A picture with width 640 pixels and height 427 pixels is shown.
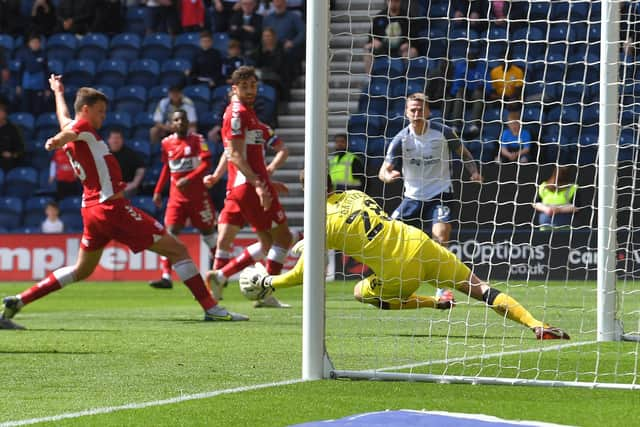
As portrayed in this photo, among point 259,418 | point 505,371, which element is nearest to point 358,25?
point 505,371

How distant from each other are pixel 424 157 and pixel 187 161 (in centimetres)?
652

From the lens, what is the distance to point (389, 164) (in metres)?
11.6

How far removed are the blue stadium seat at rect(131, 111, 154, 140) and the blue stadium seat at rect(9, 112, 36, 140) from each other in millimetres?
1869

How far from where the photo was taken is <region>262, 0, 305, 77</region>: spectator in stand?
2345 centimetres

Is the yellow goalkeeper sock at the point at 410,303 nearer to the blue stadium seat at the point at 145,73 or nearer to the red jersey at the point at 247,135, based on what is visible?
the red jersey at the point at 247,135

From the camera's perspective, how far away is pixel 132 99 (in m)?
23.9

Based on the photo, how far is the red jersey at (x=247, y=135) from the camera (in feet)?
42.4

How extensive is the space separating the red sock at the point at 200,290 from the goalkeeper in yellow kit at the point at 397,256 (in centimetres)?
223

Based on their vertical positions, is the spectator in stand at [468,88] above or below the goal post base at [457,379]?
above

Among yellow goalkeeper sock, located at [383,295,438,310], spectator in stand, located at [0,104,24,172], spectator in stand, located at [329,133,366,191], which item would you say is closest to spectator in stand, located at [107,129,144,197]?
spectator in stand, located at [0,104,24,172]

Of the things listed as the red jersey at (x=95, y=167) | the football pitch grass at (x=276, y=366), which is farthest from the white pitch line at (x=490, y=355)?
the red jersey at (x=95, y=167)

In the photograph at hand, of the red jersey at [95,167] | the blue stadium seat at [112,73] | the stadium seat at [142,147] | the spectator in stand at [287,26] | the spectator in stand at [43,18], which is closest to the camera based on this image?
the red jersey at [95,167]

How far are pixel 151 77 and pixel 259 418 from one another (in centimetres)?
1902

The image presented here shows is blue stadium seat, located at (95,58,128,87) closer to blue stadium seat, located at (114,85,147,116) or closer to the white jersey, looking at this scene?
blue stadium seat, located at (114,85,147,116)
